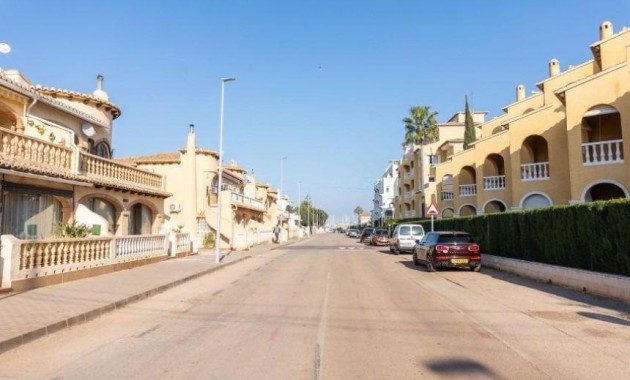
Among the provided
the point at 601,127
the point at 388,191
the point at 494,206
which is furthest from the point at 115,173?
the point at 388,191

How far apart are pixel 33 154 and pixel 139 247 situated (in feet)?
18.8

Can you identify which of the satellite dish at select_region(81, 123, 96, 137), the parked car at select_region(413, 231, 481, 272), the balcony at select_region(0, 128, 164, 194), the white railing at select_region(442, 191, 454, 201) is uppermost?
the satellite dish at select_region(81, 123, 96, 137)

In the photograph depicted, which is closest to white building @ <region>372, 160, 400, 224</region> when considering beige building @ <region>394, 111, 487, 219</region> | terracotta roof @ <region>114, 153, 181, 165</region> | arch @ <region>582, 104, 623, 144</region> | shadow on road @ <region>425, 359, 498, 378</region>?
beige building @ <region>394, 111, 487, 219</region>

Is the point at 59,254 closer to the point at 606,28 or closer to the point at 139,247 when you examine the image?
the point at 139,247

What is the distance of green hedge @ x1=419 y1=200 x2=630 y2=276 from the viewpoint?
1128cm

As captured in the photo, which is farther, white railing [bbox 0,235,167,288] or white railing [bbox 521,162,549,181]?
white railing [bbox 521,162,549,181]

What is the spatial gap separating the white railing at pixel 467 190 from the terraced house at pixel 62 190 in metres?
25.2

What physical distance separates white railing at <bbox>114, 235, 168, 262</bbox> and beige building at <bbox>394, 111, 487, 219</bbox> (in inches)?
1290

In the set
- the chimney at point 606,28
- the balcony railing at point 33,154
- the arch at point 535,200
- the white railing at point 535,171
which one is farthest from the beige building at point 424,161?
the balcony railing at point 33,154

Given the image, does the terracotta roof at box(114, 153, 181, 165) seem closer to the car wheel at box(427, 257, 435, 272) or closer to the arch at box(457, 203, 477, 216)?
the car wheel at box(427, 257, 435, 272)

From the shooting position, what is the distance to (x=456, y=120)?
64.6 m

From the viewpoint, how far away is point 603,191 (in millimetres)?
22984

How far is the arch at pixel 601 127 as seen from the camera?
22609 millimetres

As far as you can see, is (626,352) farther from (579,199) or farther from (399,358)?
(579,199)
